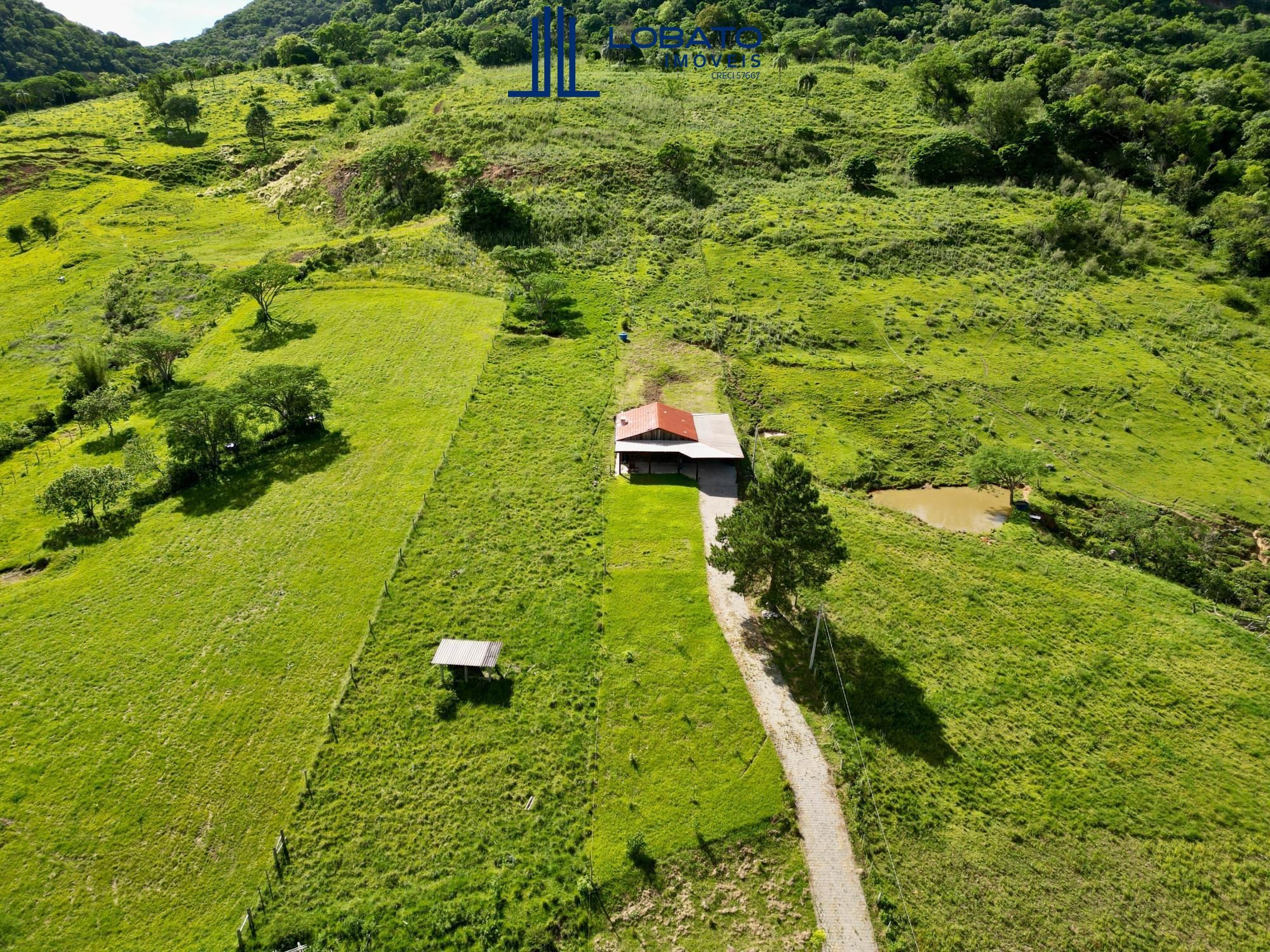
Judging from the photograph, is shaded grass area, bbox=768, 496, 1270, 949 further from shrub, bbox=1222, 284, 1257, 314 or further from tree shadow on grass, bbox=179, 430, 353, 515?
shrub, bbox=1222, 284, 1257, 314

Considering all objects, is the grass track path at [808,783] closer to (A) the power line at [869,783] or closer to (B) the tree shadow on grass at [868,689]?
(B) the tree shadow on grass at [868,689]

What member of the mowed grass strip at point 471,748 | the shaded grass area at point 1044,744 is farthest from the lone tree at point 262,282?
the shaded grass area at point 1044,744

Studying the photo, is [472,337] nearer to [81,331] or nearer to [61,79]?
[81,331]

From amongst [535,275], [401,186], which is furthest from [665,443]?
[401,186]

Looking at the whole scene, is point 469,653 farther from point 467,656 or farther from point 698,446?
point 698,446

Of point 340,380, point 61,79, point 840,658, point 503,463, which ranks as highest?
point 61,79

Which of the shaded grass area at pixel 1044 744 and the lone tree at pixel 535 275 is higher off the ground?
the lone tree at pixel 535 275

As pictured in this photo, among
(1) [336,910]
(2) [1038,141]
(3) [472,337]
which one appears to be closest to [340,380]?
(3) [472,337]
